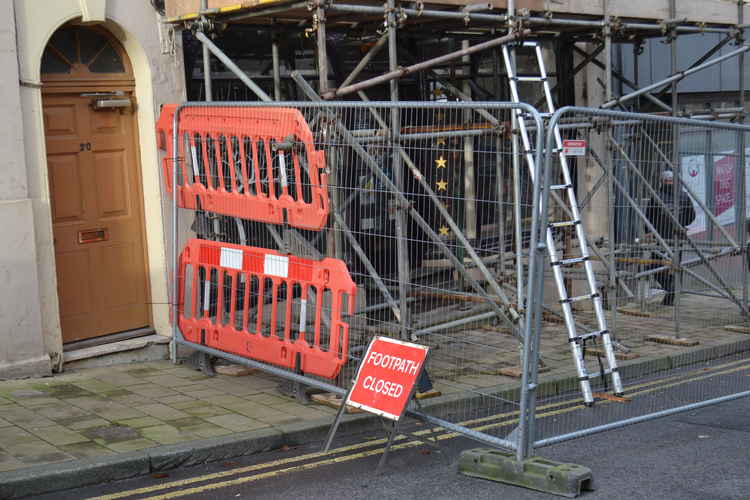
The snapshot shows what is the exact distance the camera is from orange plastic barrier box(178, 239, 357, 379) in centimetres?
786

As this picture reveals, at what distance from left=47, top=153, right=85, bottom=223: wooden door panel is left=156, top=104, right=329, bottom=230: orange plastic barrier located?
814mm

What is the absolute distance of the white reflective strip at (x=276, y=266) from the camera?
27.3 ft

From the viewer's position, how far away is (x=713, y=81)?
15570 millimetres

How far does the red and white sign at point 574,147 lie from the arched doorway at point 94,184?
4.13 meters

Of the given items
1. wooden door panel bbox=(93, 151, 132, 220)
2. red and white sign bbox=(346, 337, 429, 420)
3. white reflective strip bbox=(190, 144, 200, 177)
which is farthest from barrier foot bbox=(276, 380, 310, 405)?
wooden door panel bbox=(93, 151, 132, 220)

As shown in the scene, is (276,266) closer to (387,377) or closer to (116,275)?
(387,377)

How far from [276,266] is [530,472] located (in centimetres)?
305

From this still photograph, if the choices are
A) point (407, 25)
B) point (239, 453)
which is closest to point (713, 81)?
point (407, 25)

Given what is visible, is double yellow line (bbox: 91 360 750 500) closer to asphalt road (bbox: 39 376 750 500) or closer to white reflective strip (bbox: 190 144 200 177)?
asphalt road (bbox: 39 376 750 500)

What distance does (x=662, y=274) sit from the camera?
10.1 metres

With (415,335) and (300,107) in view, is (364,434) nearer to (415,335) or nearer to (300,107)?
(415,335)

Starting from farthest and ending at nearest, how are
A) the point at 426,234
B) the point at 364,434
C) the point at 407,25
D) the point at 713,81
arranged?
1. the point at 713,81
2. the point at 407,25
3. the point at 426,234
4. the point at 364,434

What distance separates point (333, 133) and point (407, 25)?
9.17ft

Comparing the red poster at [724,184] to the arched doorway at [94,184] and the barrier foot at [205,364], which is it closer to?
the barrier foot at [205,364]
